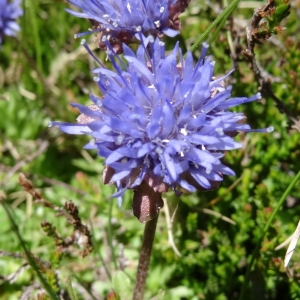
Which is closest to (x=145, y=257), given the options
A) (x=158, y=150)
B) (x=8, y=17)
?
(x=158, y=150)

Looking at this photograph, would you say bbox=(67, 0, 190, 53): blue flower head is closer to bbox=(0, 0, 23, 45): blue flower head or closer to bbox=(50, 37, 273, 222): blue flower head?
bbox=(50, 37, 273, 222): blue flower head

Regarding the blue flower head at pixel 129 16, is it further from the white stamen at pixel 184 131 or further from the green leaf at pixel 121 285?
the green leaf at pixel 121 285

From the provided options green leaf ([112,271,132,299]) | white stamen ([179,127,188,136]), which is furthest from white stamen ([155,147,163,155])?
green leaf ([112,271,132,299])

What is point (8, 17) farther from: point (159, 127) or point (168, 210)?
point (159, 127)

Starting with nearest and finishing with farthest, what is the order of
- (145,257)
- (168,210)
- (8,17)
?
(145,257) < (168,210) < (8,17)

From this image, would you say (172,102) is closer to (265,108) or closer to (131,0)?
(131,0)

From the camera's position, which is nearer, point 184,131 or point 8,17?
point 184,131

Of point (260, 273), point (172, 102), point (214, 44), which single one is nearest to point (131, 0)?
point (172, 102)
